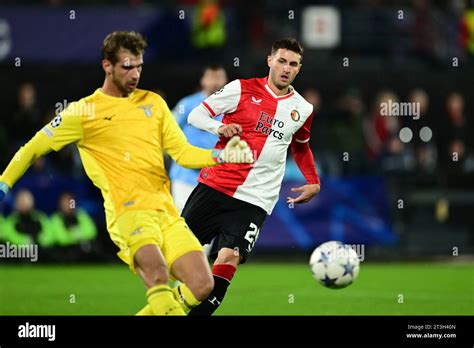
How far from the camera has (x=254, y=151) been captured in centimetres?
858

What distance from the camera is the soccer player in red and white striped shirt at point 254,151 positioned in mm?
8547

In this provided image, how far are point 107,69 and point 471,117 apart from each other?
13.7 m

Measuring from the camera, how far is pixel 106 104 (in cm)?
731

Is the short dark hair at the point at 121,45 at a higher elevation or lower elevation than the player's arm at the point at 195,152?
higher

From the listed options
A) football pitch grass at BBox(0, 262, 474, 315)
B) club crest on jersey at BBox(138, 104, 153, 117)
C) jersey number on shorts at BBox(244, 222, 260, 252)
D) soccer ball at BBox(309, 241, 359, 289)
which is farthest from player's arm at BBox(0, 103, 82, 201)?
soccer ball at BBox(309, 241, 359, 289)

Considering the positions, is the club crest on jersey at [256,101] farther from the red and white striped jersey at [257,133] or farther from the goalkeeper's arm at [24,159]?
the goalkeeper's arm at [24,159]

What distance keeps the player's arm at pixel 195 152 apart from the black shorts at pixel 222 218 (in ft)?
4.14

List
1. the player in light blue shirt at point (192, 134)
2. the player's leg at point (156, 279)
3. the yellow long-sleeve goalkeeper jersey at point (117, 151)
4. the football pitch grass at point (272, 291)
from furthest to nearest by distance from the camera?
the player in light blue shirt at point (192, 134) < the football pitch grass at point (272, 291) < the yellow long-sleeve goalkeeper jersey at point (117, 151) < the player's leg at point (156, 279)

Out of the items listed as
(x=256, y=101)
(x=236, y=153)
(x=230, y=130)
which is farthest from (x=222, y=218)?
(x=236, y=153)

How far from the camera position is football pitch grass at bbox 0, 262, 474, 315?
32.5 feet

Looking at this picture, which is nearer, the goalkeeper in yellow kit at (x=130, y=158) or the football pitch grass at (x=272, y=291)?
the goalkeeper in yellow kit at (x=130, y=158)

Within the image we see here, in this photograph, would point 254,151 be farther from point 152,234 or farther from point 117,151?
point 152,234

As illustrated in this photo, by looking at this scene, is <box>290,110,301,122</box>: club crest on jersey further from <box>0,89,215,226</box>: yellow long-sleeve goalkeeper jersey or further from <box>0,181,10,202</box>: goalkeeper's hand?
<box>0,181,10,202</box>: goalkeeper's hand

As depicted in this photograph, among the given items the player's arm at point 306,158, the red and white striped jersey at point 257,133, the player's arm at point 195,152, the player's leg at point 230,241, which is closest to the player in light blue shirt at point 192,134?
the player's arm at point 306,158
